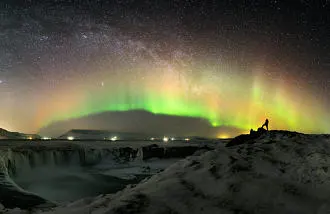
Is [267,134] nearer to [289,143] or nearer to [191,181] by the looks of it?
[289,143]

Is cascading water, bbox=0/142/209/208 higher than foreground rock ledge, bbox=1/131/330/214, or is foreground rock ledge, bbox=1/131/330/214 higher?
foreground rock ledge, bbox=1/131/330/214

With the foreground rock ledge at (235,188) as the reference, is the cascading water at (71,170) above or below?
below

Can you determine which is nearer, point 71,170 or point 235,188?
point 235,188

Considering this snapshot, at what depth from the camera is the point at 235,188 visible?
5652mm

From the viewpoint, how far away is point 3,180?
1456cm

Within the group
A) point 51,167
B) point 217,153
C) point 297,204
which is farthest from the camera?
point 51,167

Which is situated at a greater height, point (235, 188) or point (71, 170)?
point (235, 188)

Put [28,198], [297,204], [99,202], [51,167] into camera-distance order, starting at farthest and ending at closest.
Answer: [51,167] → [28,198] → [99,202] → [297,204]

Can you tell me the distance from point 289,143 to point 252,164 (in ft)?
7.23

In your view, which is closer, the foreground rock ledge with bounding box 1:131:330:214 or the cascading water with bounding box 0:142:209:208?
the foreground rock ledge with bounding box 1:131:330:214

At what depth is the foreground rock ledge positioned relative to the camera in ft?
16.8

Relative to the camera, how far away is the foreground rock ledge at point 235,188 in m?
5.13

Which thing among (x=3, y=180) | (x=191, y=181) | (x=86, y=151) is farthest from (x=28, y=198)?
(x=86, y=151)

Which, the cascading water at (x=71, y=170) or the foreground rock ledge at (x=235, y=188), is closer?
the foreground rock ledge at (x=235, y=188)
